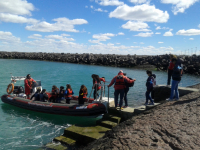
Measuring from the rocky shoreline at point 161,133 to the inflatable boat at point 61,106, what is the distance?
12.5 ft

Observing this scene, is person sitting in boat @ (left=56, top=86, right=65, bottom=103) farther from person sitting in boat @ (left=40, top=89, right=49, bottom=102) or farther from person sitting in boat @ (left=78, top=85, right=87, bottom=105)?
person sitting in boat @ (left=78, top=85, right=87, bottom=105)

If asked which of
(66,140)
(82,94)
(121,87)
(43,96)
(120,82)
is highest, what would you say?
(120,82)

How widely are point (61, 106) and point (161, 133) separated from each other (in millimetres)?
6646

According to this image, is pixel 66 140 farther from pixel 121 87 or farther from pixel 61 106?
pixel 61 106

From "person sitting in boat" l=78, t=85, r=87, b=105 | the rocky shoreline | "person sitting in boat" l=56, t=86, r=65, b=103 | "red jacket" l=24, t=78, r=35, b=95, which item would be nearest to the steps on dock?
the rocky shoreline

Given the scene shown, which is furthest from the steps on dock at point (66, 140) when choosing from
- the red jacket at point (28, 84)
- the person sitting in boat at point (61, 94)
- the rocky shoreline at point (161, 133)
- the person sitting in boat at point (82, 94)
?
the red jacket at point (28, 84)

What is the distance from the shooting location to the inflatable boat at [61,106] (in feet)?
29.0

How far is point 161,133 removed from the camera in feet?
13.9

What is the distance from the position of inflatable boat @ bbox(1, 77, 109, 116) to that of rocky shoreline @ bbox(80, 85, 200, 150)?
380 cm

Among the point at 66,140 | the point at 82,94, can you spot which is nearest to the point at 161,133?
the point at 66,140

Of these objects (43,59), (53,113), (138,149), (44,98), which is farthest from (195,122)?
(43,59)

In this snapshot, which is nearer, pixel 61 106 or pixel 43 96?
pixel 61 106

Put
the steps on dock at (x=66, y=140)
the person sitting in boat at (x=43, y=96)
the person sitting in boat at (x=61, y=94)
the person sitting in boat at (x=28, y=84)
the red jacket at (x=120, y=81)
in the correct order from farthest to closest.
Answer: the person sitting in boat at (x=28, y=84) → the person sitting in boat at (x=43, y=96) → the person sitting in boat at (x=61, y=94) → the red jacket at (x=120, y=81) → the steps on dock at (x=66, y=140)

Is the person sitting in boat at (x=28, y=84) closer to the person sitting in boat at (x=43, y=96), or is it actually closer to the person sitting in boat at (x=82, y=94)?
the person sitting in boat at (x=43, y=96)
